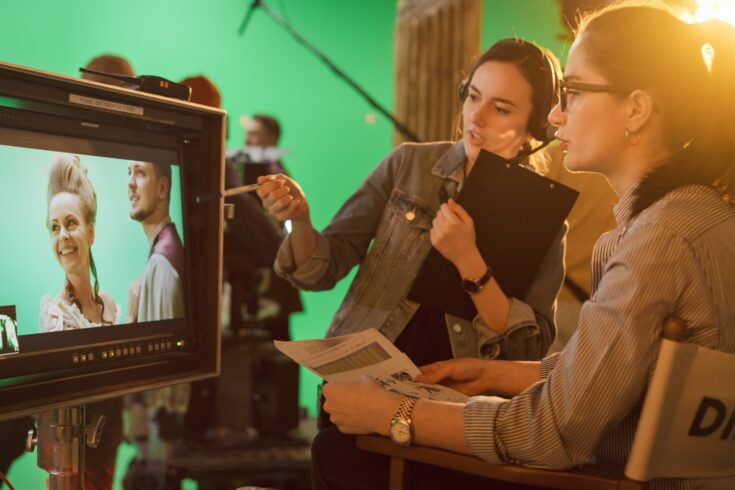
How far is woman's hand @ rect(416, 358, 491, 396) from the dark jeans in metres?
0.20

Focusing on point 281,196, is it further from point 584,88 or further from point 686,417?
point 686,417

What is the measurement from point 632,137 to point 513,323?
60 centimetres

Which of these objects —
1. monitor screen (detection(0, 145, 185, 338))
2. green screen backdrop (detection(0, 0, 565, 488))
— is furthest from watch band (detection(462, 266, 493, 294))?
green screen backdrop (detection(0, 0, 565, 488))

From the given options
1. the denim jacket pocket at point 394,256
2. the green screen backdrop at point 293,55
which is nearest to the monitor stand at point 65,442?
the denim jacket pocket at point 394,256

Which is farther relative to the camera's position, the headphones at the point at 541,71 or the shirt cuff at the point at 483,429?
the headphones at the point at 541,71

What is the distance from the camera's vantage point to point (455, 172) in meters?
1.74

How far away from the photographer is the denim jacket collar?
1.74 meters

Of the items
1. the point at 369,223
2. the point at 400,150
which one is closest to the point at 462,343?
the point at 369,223

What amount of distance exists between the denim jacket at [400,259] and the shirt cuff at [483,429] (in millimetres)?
549

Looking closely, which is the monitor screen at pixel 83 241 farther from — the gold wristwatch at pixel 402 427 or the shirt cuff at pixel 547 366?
the shirt cuff at pixel 547 366

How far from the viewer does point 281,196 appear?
4.94ft

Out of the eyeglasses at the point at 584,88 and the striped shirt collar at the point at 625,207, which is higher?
the eyeglasses at the point at 584,88

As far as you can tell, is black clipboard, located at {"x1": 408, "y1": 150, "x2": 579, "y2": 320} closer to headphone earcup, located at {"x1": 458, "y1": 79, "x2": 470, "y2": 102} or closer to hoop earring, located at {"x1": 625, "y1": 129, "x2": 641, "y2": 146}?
headphone earcup, located at {"x1": 458, "y1": 79, "x2": 470, "y2": 102}

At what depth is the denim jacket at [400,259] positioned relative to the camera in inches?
65.1
